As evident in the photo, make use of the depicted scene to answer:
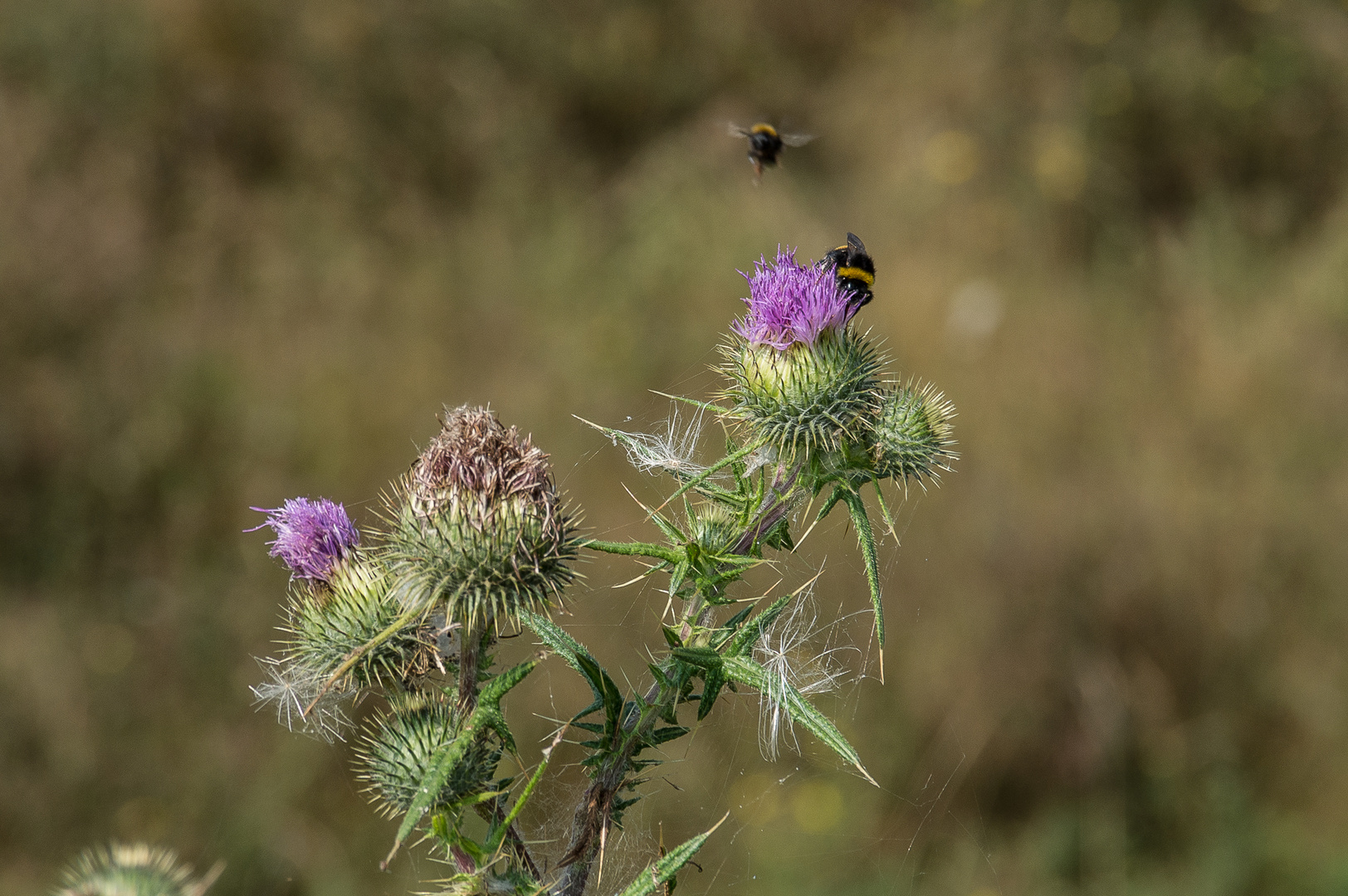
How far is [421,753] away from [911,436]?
65.2 inches

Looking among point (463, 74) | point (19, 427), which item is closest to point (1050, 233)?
point (463, 74)

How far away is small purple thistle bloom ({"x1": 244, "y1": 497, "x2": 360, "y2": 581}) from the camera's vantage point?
292 centimetres

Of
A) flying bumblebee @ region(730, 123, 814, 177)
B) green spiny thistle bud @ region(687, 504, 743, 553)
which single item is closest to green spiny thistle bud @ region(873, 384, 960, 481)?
green spiny thistle bud @ region(687, 504, 743, 553)

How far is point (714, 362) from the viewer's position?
30.6 ft

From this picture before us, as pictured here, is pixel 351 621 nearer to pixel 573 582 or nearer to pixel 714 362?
pixel 573 582

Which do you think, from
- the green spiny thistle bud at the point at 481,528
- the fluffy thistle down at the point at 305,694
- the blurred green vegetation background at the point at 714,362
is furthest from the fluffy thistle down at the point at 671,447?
the fluffy thistle down at the point at 305,694

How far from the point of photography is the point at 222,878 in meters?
6.30

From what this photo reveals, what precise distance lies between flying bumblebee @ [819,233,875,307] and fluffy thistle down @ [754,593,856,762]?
3.40ft

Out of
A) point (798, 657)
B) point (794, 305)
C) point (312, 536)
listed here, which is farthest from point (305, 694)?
point (794, 305)

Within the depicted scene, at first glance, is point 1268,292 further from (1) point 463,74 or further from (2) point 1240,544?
(1) point 463,74

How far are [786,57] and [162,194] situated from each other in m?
9.20

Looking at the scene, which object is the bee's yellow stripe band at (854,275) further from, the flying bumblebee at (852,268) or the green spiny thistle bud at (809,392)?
the green spiny thistle bud at (809,392)

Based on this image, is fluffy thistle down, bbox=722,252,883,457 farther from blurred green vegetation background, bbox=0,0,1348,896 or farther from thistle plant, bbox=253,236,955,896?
blurred green vegetation background, bbox=0,0,1348,896

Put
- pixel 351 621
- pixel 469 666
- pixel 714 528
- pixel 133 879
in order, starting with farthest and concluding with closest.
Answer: pixel 351 621 < pixel 714 528 < pixel 469 666 < pixel 133 879
